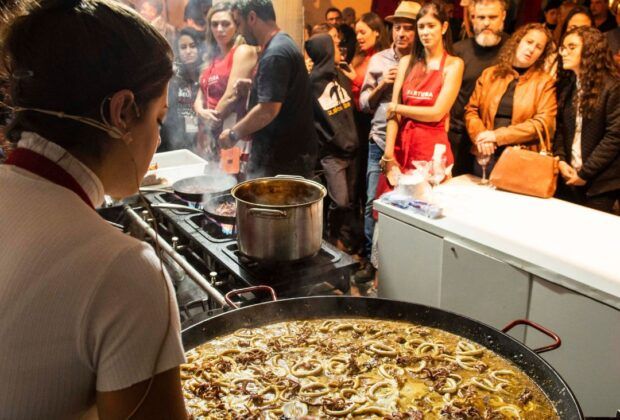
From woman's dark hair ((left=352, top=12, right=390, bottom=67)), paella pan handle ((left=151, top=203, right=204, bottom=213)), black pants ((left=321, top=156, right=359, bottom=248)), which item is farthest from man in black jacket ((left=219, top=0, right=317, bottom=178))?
woman's dark hair ((left=352, top=12, right=390, bottom=67))

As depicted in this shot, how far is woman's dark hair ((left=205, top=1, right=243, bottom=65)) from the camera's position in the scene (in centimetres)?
471

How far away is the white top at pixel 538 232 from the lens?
8.97ft

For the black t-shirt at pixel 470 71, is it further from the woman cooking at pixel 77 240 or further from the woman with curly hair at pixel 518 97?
the woman cooking at pixel 77 240

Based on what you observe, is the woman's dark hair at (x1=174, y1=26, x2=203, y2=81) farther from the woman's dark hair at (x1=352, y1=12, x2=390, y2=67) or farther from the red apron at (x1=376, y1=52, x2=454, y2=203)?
the red apron at (x1=376, y1=52, x2=454, y2=203)

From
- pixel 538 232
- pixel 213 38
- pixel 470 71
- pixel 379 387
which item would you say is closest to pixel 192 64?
pixel 213 38

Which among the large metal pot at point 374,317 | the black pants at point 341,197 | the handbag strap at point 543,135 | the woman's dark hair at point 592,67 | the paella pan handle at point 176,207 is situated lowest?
the black pants at point 341,197

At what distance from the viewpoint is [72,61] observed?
0.98 m

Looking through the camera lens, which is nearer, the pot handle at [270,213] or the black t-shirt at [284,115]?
the pot handle at [270,213]

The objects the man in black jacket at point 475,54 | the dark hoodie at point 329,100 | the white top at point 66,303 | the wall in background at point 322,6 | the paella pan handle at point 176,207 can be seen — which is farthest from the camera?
the wall in background at point 322,6

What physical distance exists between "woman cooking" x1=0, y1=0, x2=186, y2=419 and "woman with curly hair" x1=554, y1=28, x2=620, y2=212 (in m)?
3.67

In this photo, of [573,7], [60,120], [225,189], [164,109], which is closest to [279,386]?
[164,109]

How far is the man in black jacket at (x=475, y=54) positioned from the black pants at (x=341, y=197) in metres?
1.21

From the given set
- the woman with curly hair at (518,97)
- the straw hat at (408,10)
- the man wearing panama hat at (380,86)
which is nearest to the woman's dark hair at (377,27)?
the man wearing panama hat at (380,86)

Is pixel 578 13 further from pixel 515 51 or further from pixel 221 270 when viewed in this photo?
pixel 221 270
